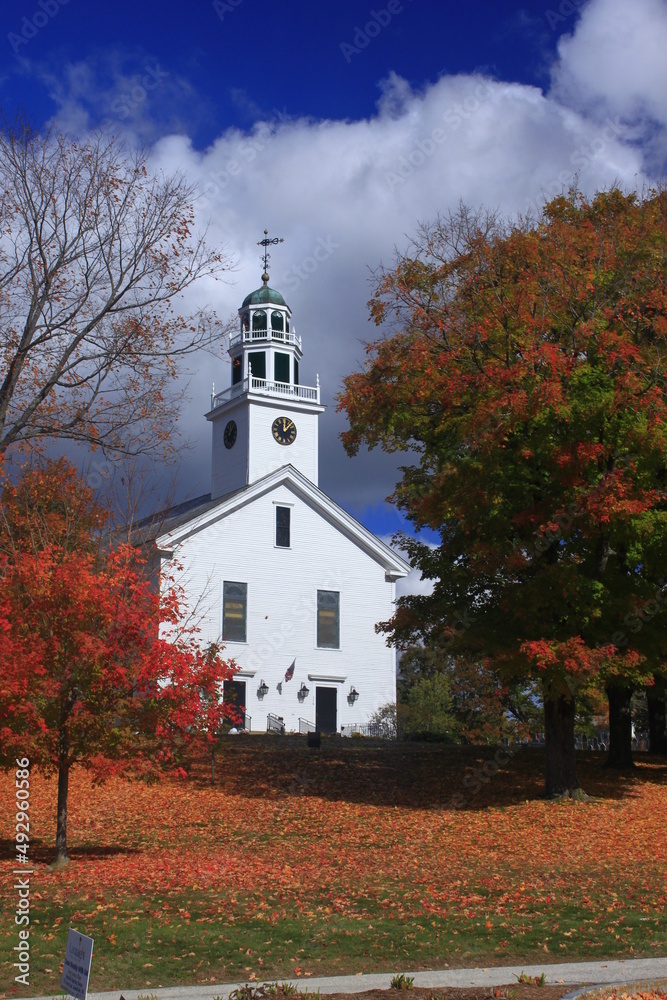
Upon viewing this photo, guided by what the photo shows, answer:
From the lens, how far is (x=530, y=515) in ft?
61.0

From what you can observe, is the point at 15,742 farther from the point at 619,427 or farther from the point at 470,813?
the point at 619,427

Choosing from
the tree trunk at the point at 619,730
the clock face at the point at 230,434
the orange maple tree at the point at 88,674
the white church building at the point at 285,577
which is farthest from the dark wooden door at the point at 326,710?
the orange maple tree at the point at 88,674

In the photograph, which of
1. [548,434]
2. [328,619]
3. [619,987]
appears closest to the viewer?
[619,987]

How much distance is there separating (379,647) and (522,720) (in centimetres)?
953

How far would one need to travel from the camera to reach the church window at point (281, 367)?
144ft

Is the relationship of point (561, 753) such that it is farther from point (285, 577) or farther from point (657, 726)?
point (285, 577)

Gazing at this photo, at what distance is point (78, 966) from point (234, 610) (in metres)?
30.9

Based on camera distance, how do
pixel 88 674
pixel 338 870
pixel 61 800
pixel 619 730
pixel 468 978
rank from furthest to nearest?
pixel 619 730
pixel 338 870
pixel 61 800
pixel 88 674
pixel 468 978

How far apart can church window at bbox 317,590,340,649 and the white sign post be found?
106ft

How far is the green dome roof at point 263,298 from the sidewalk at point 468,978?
38.6 meters

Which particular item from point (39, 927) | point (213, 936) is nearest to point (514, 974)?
point (213, 936)

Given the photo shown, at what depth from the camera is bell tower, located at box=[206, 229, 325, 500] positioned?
42.1m

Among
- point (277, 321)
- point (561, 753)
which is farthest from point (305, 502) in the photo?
point (561, 753)

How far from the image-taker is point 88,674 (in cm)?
1382
